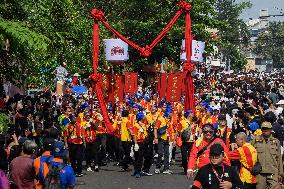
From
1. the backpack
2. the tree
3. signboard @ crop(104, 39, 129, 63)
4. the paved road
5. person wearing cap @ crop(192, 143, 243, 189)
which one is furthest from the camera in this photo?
the tree

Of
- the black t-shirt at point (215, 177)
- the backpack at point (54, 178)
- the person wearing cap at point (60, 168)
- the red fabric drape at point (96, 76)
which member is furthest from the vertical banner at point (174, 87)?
the black t-shirt at point (215, 177)

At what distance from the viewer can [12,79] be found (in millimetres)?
15914

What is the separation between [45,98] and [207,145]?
21781 mm

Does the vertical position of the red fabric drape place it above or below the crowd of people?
above

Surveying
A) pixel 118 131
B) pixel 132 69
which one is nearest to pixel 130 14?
pixel 132 69

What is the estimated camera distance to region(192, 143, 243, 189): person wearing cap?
353 inches

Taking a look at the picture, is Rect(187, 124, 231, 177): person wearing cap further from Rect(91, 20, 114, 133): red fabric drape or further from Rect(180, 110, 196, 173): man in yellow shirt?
Rect(91, 20, 114, 133): red fabric drape

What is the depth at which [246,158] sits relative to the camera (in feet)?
41.2

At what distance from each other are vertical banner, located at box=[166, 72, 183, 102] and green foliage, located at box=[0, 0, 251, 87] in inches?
153

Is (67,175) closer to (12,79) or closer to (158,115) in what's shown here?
(12,79)

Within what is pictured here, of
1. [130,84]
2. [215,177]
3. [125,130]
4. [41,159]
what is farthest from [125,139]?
[215,177]

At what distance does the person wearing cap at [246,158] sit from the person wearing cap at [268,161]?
0.61 feet

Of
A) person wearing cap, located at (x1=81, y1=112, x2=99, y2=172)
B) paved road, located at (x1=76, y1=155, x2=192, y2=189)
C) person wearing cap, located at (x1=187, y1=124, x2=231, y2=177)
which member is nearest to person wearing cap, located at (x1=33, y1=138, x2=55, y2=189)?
person wearing cap, located at (x1=187, y1=124, x2=231, y2=177)

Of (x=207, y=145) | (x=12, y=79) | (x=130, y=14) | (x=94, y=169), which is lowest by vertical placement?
(x=94, y=169)
